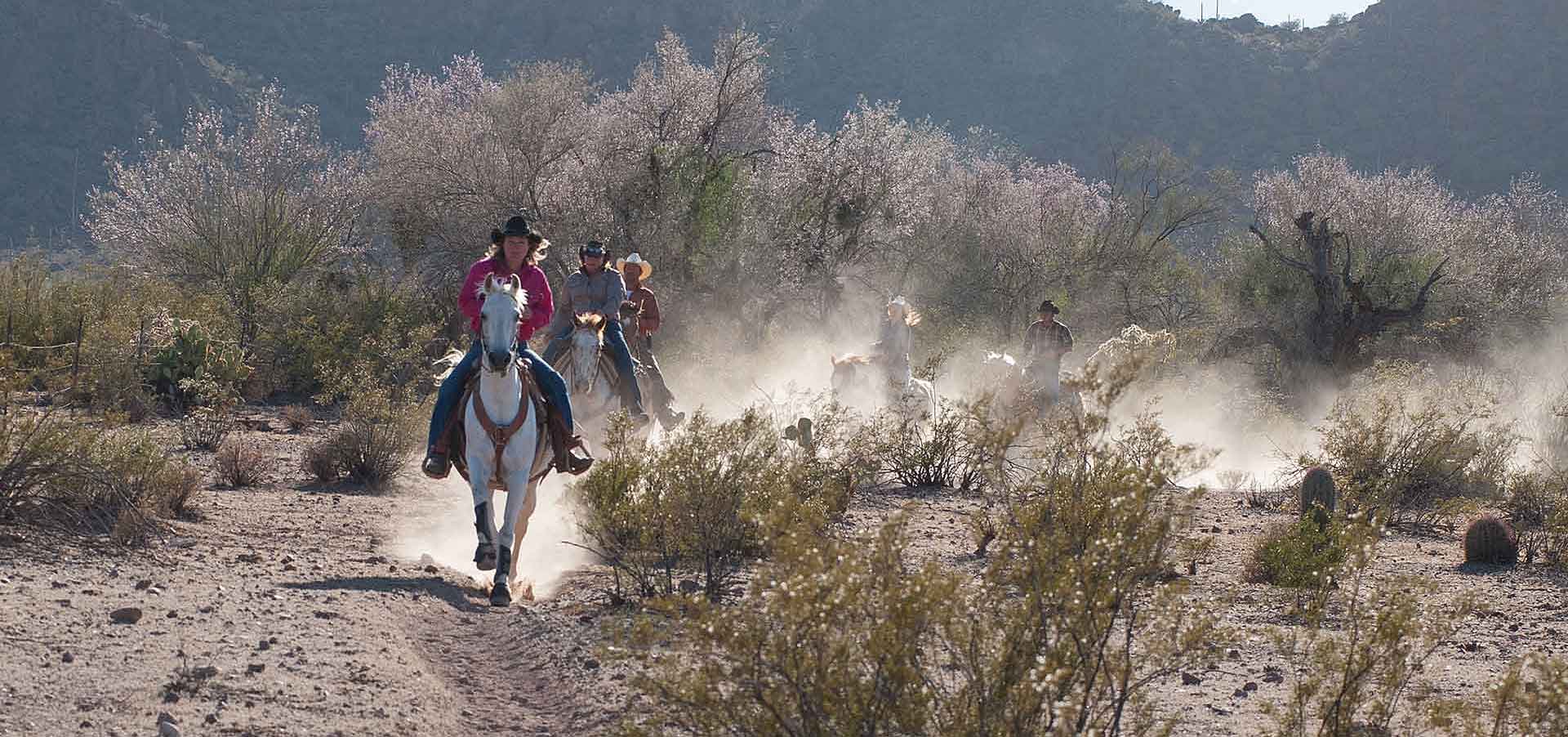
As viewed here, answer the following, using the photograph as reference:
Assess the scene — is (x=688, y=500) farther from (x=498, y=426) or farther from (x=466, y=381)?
(x=466, y=381)

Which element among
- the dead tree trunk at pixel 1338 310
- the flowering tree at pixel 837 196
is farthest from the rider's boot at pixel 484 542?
the flowering tree at pixel 837 196

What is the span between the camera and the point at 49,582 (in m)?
7.78

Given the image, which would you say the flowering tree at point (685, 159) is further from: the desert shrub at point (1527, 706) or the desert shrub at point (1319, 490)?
the desert shrub at point (1527, 706)

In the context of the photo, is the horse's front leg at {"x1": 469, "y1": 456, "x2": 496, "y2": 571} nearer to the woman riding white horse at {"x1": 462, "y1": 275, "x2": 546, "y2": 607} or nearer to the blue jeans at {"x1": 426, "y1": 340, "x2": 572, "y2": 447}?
the woman riding white horse at {"x1": 462, "y1": 275, "x2": 546, "y2": 607}

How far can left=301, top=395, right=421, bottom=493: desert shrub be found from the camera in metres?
14.6

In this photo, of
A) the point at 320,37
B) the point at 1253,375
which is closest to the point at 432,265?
the point at 1253,375

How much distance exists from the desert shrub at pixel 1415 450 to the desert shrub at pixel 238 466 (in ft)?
33.5

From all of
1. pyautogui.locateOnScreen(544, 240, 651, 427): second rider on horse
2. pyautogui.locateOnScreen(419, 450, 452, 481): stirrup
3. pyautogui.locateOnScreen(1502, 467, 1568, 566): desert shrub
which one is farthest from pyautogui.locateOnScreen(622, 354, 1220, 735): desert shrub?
pyautogui.locateOnScreen(1502, 467, 1568, 566): desert shrub

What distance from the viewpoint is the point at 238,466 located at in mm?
13914

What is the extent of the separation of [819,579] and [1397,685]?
6.90ft

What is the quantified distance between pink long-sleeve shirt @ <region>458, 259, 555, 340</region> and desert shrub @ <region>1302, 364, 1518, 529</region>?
23.1 ft

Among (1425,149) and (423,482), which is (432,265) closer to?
(423,482)

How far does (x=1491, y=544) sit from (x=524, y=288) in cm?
825

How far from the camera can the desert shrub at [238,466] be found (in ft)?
45.5
